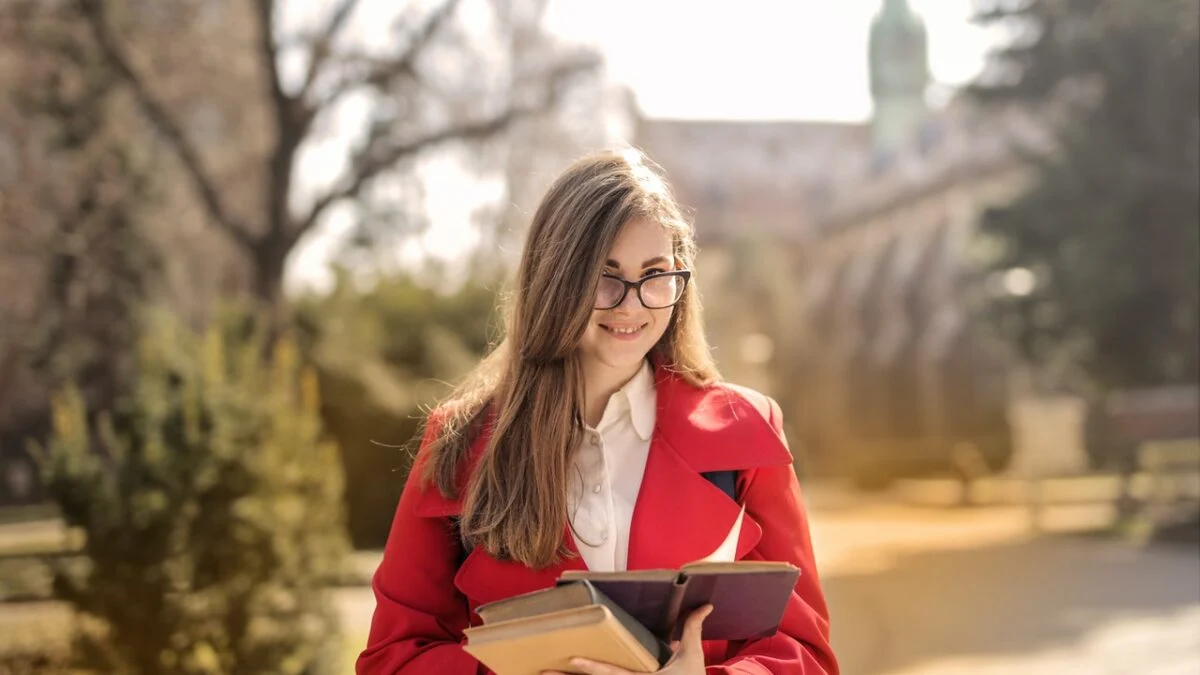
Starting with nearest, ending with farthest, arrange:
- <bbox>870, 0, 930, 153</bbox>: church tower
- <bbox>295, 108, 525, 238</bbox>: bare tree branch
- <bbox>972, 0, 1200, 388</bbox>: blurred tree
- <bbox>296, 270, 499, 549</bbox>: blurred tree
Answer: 1. <bbox>295, 108, 525, 238</bbox>: bare tree branch
2. <bbox>972, 0, 1200, 388</bbox>: blurred tree
3. <bbox>296, 270, 499, 549</bbox>: blurred tree
4. <bbox>870, 0, 930, 153</bbox>: church tower

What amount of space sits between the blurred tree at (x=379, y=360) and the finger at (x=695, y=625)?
1367 cm

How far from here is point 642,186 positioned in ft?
7.14

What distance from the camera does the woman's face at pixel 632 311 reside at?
2164 millimetres

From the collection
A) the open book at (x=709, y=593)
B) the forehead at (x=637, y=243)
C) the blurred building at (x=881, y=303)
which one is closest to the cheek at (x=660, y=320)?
the forehead at (x=637, y=243)

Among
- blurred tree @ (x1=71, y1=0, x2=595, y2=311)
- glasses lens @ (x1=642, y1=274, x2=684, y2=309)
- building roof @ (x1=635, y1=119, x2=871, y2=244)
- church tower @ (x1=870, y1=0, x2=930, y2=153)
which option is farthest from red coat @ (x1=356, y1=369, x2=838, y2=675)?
church tower @ (x1=870, y1=0, x2=930, y2=153)

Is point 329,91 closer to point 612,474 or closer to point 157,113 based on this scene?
point 157,113

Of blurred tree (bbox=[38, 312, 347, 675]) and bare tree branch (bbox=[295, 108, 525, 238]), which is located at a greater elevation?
bare tree branch (bbox=[295, 108, 525, 238])

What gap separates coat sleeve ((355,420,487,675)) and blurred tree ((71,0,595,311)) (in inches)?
345

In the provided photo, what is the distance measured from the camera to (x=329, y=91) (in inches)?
430

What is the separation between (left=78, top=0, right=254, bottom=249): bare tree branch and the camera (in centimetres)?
1020

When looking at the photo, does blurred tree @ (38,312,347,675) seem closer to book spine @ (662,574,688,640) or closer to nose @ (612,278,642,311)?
nose @ (612,278,642,311)

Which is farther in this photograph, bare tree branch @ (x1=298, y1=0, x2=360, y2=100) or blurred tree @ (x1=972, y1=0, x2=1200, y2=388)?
blurred tree @ (x1=972, y1=0, x2=1200, y2=388)

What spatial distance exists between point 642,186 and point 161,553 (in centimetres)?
506

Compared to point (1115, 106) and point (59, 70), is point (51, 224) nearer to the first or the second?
point (59, 70)
